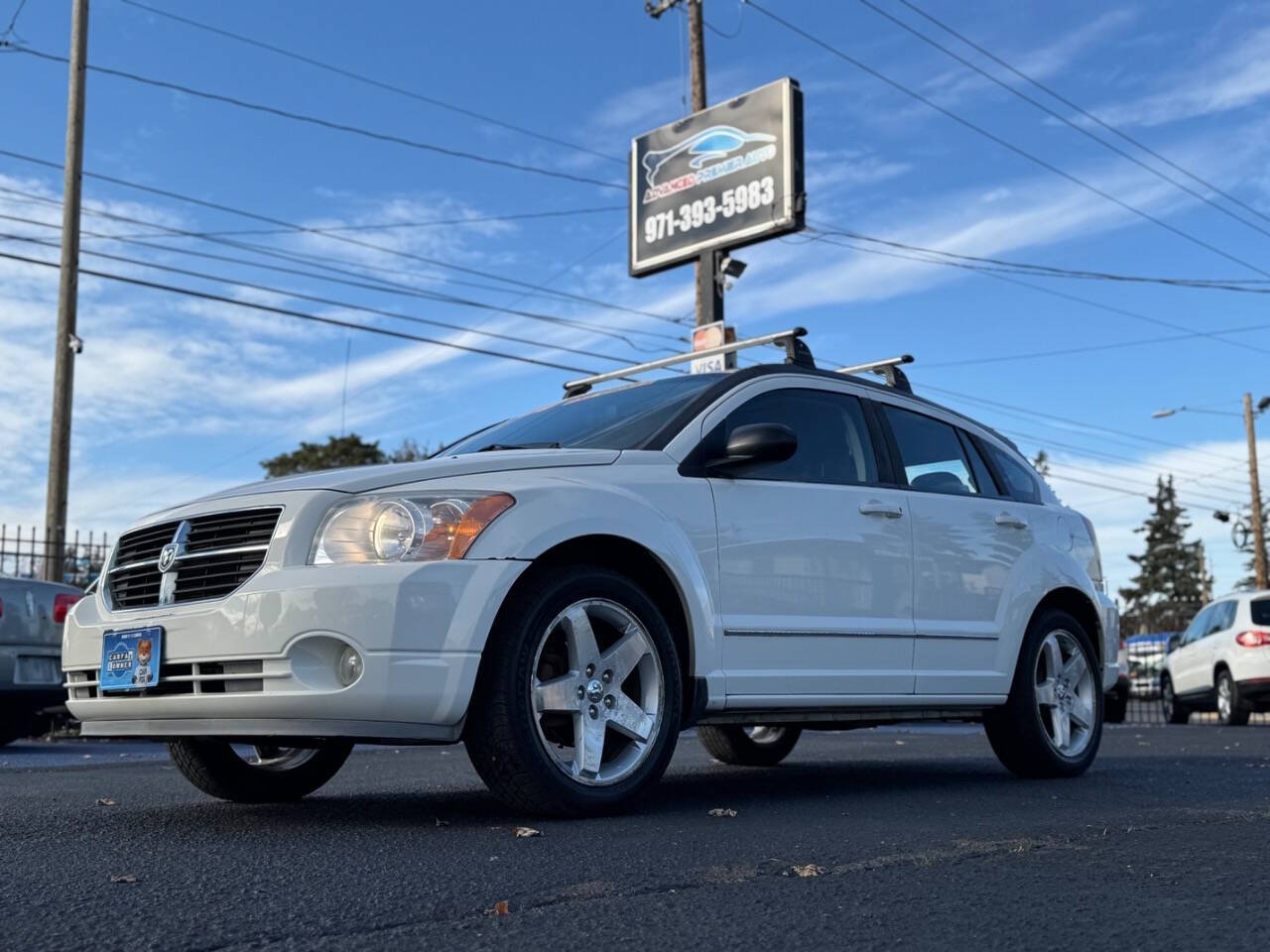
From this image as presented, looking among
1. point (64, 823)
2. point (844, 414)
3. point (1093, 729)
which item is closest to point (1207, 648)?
point (1093, 729)

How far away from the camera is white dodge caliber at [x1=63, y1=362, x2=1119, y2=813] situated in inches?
173

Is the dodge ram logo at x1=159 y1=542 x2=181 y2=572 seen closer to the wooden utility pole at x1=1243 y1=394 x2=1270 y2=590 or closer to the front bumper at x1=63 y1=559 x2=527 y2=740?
the front bumper at x1=63 y1=559 x2=527 y2=740

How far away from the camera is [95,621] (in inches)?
198

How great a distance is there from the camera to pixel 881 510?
600 centimetres

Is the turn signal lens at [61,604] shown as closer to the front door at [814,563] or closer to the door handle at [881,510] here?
the front door at [814,563]

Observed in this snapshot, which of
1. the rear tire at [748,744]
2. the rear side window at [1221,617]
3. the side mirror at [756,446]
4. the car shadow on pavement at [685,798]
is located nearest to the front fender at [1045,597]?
the car shadow on pavement at [685,798]

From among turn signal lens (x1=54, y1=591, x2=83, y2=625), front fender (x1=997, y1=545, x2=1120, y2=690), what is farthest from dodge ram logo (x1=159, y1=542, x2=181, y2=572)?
turn signal lens (x1=54, y1=591, x2=83, y2=625)

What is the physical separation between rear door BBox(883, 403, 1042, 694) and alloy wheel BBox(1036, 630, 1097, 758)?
0.34m

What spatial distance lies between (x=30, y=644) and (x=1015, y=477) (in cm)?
647

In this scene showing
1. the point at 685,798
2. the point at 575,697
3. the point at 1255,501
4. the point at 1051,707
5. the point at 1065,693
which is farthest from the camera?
the point at 1255,501

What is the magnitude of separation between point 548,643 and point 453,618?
0.50 metres

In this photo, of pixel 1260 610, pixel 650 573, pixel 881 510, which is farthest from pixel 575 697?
pixel 1260 610

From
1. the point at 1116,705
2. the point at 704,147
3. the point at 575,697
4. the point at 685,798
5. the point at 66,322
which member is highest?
the point at 704,147

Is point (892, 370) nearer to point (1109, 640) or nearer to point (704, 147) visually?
point (1109, 640)
